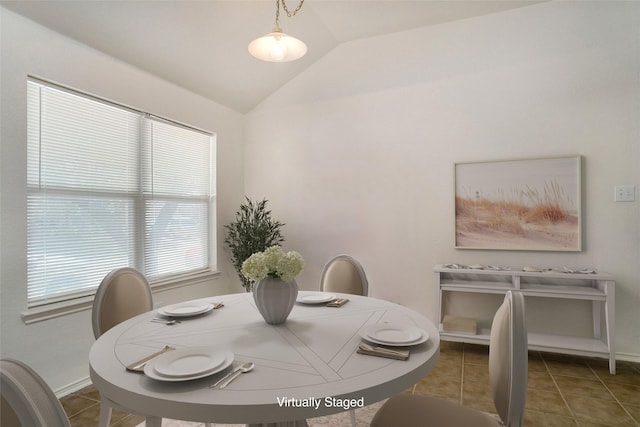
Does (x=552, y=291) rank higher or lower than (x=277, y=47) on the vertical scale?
lower

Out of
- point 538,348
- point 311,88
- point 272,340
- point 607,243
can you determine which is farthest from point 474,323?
point 311,88

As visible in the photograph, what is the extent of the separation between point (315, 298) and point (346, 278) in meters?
0.61

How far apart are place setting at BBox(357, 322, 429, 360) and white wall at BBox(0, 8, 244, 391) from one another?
7.30ft

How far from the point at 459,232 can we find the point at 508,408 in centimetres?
233

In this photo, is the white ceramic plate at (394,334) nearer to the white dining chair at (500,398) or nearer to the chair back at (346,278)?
the white dining chair at (500,398)

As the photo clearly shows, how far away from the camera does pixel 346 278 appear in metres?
2.44

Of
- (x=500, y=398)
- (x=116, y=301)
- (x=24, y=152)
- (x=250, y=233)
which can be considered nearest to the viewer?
(x=500, y=398)

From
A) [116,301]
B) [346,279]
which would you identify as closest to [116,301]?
[116,301]

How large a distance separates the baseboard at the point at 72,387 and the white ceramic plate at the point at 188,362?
2.00 metres

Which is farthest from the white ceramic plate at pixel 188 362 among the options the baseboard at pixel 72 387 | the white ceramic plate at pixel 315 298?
the baseboard at pixel 72 387

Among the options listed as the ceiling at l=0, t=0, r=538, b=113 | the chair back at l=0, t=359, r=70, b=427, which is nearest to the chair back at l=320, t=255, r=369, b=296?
the chair back at l=0, t=359, r=70, b=427

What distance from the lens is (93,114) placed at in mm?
2645

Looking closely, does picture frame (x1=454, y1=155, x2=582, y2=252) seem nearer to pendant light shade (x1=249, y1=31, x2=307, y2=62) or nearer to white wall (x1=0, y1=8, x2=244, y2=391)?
pendant light shade (x1=249, y1=31, x2=307, y2=62)

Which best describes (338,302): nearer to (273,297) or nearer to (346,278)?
(273,297)
